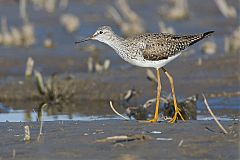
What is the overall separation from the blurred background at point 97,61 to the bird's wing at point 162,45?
1.74m

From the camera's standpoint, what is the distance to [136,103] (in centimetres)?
1220

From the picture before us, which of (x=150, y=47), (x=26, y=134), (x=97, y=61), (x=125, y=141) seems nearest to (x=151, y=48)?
(x=150, y=47)

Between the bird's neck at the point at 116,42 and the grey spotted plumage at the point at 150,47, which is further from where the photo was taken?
the bird's neck at the point at 116,42

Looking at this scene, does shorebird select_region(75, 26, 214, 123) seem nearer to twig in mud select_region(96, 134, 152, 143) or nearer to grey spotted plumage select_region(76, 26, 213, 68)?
grey spotted plumage select_region(76, 26, 213, 68)

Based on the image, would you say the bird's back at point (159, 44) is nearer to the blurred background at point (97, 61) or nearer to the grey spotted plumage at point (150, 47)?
the grey spotted plumage at point (150, 47)

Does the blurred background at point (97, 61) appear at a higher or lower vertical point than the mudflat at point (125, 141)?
higher

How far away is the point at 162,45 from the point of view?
920 cm

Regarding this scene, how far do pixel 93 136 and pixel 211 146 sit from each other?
1.22 meters

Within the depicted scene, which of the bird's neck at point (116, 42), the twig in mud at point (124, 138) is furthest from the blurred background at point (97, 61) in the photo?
the twig in mud at point (124, 138)

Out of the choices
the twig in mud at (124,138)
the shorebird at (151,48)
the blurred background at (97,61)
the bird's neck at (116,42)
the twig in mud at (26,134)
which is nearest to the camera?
the twig in mud at (124,138)

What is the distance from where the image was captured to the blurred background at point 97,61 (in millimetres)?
12172

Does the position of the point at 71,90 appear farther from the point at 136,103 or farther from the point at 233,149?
the point at 233,149

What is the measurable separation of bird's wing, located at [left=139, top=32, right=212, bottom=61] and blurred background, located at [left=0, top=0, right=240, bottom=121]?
1.74 metres

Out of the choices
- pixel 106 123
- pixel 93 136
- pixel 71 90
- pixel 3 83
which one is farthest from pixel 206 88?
pixel 93 136
